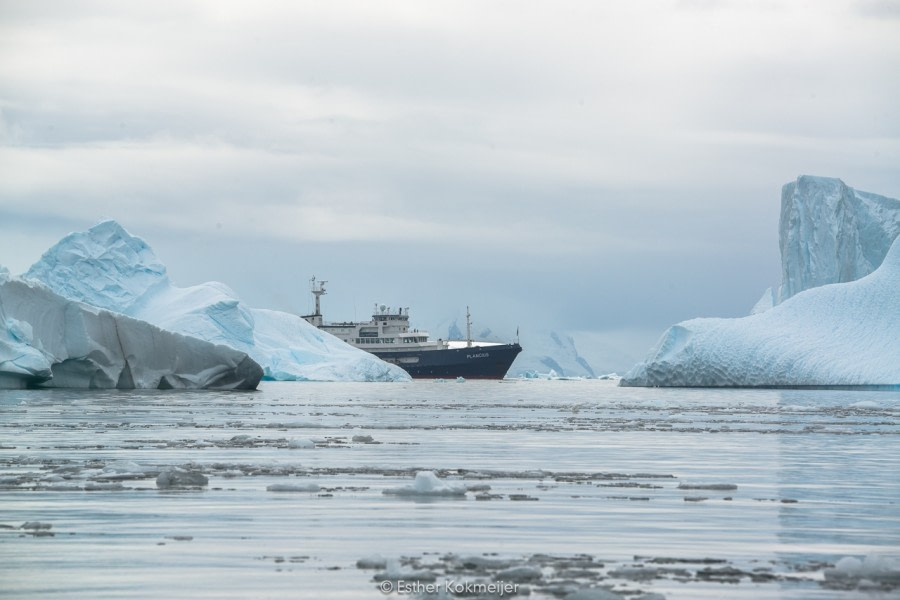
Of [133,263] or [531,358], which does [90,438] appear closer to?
[133,263]

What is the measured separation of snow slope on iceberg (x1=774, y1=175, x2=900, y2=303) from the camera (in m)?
63.6

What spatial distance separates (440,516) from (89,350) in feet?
97.0

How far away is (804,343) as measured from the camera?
48.6 m

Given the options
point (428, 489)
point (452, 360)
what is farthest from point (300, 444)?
point (452, 360)

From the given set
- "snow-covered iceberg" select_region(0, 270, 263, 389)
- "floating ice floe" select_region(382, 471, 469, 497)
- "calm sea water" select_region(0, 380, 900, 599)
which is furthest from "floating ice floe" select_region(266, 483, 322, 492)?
"snow-covered iceberg" select_region(0, 270, 263, 389)

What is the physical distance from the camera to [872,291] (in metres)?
47.9

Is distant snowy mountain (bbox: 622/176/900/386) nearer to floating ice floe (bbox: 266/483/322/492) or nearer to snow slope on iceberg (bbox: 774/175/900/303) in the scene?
snow slope on iceberg (bbox: 774/175/900/303)

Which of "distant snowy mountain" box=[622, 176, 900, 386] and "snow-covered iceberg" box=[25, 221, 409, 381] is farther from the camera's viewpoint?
"snow-covered iceberg" box=[25, 221, 409, 381]

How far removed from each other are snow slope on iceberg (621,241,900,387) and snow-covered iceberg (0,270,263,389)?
20265 mm

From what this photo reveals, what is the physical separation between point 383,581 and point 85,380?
35169 mm


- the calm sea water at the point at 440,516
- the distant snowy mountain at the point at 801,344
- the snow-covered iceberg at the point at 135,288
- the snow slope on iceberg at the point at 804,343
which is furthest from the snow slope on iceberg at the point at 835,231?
the calm sea water at the point at 440,516

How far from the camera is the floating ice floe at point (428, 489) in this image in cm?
894

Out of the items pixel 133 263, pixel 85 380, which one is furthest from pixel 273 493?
pixel 133 263

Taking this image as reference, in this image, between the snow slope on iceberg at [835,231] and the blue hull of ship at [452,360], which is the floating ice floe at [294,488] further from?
the blue hull of ship at [452,360]
